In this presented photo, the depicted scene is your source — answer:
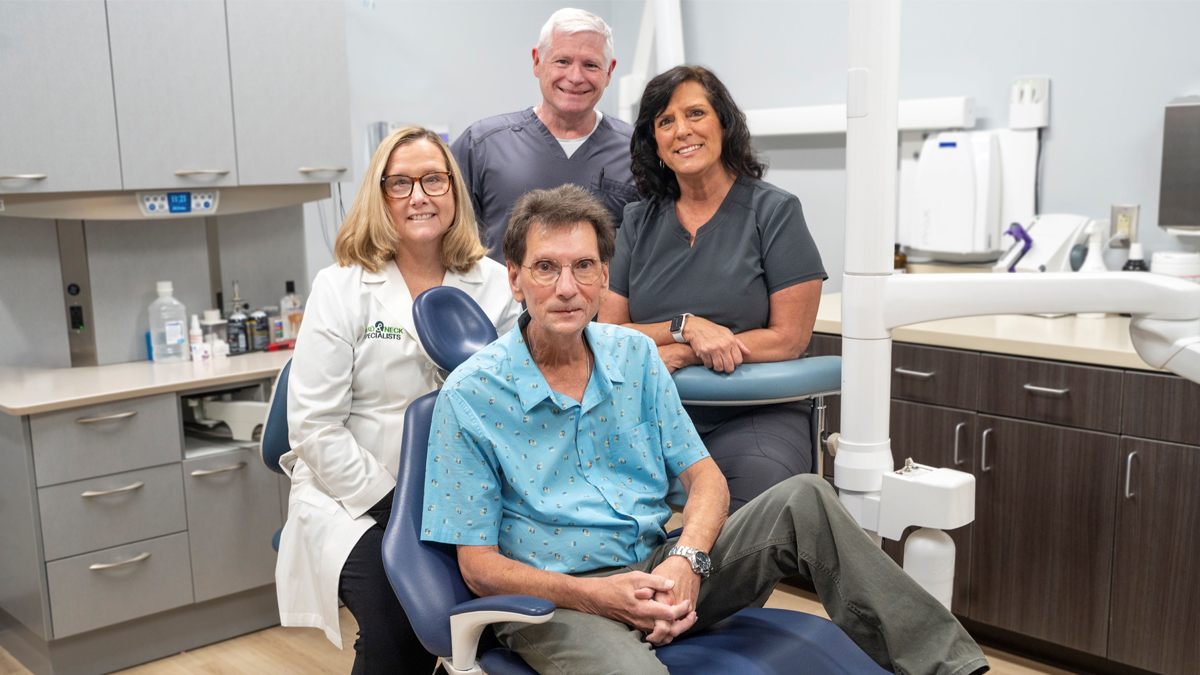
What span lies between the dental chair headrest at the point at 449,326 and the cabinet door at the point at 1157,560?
1.64 m

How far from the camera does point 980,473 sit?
2641 mm

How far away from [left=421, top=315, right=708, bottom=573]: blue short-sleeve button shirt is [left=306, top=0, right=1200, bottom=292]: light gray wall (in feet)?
6.29

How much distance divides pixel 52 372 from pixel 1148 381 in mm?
2986

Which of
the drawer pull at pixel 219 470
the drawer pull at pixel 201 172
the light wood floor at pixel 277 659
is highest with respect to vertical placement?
the drawer pull at pixel 201 172

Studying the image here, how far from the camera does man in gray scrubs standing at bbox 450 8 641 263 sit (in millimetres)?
2379

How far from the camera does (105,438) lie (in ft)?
8.56

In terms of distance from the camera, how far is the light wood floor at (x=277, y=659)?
8.73 feet

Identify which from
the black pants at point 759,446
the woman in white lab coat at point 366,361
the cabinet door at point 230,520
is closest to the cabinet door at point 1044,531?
the black pants at point 759,446

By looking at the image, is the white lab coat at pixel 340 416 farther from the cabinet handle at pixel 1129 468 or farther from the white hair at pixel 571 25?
the cabinet handle at pixel 1129 468

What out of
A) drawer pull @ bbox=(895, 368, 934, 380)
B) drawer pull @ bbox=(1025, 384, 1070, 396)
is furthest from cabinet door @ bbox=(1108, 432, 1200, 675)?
drawer pull @ bbox=(895, 368, 934, 380)

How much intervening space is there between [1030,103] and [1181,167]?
51cm

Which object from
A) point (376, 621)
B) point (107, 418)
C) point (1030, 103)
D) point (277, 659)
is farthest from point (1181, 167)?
point (107, 418)

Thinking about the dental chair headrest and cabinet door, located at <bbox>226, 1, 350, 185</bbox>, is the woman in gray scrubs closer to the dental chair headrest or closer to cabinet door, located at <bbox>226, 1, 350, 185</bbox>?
the dental chair headrest

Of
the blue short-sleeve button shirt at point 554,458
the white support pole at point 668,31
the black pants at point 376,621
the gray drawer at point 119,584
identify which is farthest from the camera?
the white support pole at point 668,31
